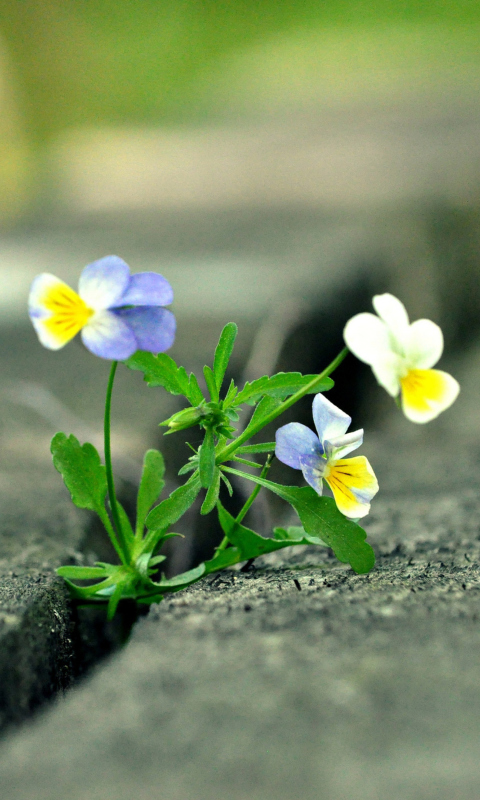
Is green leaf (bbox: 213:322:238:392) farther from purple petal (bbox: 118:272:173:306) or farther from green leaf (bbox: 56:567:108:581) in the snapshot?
green leaf (bbox: 56:567:108:581)

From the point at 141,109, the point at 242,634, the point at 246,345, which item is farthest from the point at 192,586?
the point at 141,109

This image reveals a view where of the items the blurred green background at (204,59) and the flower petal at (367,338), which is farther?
the blurred green background at (204,59)

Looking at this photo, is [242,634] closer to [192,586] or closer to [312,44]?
[192,586]

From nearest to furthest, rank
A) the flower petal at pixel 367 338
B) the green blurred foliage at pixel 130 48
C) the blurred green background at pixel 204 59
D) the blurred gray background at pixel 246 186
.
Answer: the flower petal at pixel 367 338
the blurred gray background at pixel 246 186
the blurred green background at pixel 204 59
the green blurred foliage at pixel 130 48

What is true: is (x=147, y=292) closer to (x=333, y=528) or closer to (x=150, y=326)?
(x=150, y=326)

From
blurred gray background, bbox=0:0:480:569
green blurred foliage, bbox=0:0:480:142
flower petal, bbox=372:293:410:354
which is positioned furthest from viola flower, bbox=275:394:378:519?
green blurred foliage, bbox=0:0:480:142

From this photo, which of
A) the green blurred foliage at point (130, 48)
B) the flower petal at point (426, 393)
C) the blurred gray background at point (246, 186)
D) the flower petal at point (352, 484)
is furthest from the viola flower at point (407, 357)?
the green blurred foliage at point (130, 48)

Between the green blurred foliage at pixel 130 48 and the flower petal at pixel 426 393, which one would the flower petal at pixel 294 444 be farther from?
the green blurred foliage at pixel 130 48
